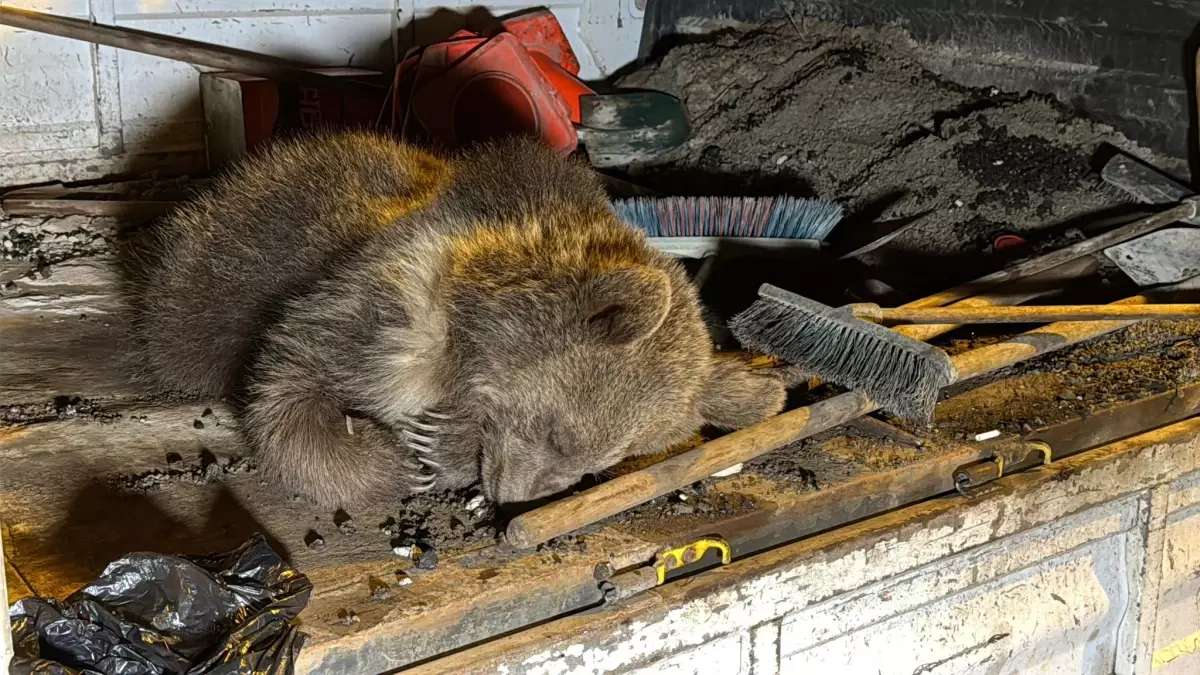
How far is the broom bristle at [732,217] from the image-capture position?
4.07m

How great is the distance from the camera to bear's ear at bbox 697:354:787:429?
2744 mm

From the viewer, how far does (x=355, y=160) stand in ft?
10.4

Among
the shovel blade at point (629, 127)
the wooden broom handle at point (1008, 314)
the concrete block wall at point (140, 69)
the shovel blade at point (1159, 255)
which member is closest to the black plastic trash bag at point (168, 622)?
the wooden broom handle at point (1008, 314)

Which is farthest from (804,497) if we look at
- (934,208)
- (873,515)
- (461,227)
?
(934,208)

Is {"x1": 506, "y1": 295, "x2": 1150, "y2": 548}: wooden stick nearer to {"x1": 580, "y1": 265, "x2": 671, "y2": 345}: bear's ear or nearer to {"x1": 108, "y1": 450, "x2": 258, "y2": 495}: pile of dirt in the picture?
{"x1": 580, "y1": 265, "x2": 671, "y2": 345}: bear's ear

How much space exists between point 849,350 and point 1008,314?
→ 44 centimetres

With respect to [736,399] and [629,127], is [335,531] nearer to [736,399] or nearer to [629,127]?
[736,399]

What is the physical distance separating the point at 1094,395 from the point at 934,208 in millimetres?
1326

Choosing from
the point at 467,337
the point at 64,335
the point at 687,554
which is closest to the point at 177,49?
the point at 64,335

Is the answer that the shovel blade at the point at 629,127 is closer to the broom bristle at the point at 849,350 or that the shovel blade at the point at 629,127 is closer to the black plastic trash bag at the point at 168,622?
the broom bristle at the point at 849,350

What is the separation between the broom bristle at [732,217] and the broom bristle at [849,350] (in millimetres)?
988

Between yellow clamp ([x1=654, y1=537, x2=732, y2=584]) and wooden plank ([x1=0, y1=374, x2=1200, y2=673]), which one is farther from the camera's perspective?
yellow clamp ([x1=654, y1=537, x2=732, y2=584])

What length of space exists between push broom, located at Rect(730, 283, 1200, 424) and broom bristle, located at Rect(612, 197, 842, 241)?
987 mm

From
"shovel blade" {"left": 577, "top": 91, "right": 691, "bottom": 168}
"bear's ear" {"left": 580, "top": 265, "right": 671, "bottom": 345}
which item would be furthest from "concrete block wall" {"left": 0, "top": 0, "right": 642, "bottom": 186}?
"bear's ear" {"left": 580, "top": 265, "right": 671, "bottom": 345}
